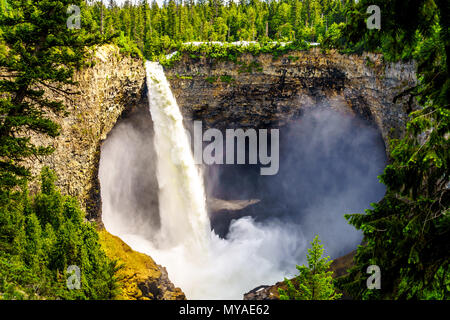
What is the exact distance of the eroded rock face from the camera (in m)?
26.5

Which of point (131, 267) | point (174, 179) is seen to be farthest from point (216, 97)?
point (131, 267)

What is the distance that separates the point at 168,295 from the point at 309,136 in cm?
2285

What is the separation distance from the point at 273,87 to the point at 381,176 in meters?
28.2

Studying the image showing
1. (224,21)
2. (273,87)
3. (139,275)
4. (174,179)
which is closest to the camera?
(139,275)

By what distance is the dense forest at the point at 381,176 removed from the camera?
3.57m

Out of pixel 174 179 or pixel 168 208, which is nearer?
pixel 174 179

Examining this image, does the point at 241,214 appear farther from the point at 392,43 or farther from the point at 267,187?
the point at 392,43

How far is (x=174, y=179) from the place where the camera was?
27.5m

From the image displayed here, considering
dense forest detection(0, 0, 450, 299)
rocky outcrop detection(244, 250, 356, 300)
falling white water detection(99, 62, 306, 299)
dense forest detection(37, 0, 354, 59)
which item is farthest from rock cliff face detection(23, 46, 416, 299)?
dense forest detection(37, 0, 354, 59)

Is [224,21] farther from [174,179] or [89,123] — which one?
[89,123]

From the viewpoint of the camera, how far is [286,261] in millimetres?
28719

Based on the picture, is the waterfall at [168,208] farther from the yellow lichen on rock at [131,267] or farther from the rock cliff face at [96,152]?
the yellow lichen on rock at [131,267]
